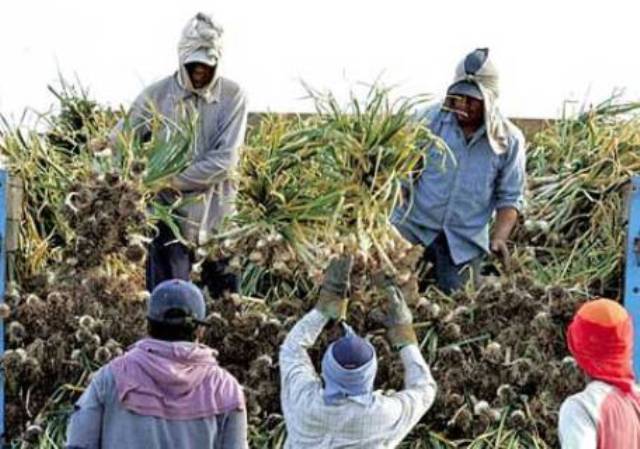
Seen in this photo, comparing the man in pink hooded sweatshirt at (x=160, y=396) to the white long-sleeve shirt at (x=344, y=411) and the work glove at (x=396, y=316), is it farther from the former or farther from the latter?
the work glove at (x=396, y=316)

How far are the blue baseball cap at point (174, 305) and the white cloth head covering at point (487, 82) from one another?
1762 millimetres

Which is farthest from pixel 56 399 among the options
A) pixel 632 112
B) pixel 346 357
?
pixel 632 112

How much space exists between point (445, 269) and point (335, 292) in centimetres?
80

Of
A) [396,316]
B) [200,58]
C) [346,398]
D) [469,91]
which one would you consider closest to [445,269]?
[469,91]

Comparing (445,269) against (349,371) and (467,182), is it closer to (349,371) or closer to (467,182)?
(467,182)

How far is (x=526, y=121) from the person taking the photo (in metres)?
7.14

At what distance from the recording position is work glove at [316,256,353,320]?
5242mm

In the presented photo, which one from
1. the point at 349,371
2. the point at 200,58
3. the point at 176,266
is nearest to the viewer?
the point at 349,371

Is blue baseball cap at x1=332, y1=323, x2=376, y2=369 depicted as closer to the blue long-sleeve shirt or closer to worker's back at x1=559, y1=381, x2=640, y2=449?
worker's back at x1=559, y1=381, x2=640, y2=449

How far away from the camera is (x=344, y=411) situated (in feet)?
15.3

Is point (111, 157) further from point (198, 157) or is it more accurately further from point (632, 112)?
point (632, 112)

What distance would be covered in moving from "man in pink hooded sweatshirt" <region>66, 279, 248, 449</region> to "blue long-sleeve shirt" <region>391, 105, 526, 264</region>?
60.8 inches

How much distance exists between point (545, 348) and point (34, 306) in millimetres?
1560

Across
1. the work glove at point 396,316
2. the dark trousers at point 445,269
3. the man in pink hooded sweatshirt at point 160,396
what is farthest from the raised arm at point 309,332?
the dark trousers at point 445,269
